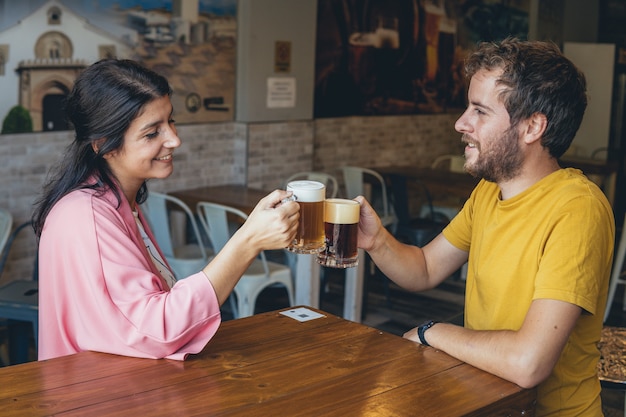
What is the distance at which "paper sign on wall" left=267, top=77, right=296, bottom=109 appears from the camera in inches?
258

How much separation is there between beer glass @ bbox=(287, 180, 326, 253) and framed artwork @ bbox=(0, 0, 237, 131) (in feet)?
11.2

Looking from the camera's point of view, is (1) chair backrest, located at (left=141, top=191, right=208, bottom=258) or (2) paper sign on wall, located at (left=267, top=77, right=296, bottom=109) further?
(2) paper sign on wall, located at (left=267, top=77, right=296, bottom=109)

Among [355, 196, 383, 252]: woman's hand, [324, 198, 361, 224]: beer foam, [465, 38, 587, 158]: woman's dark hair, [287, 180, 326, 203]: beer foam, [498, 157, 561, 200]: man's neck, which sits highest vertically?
[465, 38, 587, 158]: woman's dark hair

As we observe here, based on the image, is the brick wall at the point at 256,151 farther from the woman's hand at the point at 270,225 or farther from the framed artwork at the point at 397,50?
the woman's hand at the point at 270,225

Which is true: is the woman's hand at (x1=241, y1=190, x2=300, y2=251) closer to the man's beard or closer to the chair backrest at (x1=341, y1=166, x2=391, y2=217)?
the man's beard

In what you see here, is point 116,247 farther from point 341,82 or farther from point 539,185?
point 341,82

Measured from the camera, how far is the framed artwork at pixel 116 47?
16.2 ft

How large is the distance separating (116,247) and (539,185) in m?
1.05

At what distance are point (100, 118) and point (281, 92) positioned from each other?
→ 180 inches

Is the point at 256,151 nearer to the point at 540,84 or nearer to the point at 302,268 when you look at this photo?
the point at 302,268

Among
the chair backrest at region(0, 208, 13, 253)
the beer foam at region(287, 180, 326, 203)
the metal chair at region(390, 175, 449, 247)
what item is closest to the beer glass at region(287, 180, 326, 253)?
the beer foam at region(287, 180, 326, 203)

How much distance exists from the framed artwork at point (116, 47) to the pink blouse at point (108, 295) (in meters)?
3.21

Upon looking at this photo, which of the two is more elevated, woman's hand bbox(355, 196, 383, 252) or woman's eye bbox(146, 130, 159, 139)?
woman's eye bbox(146, 130, 159, 139)

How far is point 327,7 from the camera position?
7.18 m
